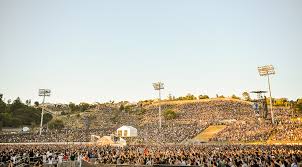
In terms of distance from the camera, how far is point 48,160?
23.6 m

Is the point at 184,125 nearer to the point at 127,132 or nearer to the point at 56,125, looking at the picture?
the point at 127,132

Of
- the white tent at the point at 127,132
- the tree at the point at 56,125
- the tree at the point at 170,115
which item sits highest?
the tree at the point at 170,115

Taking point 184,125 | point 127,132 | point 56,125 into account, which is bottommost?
point 127,132

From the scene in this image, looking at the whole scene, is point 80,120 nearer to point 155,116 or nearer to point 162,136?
point 155,116

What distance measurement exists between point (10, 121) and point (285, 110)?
9040 centimetres

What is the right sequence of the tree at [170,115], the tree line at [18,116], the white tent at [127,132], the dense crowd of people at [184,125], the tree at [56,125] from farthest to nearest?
the tree at [56,125] < the tree at [170,115] < the tree line at [18,116] < the white tent at [127,132] < the dense crowd of people at [184,125]

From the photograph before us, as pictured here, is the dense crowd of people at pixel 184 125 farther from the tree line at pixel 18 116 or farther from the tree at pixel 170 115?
the tree line at pixel 18 116

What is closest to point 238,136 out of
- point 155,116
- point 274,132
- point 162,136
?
point 274,132

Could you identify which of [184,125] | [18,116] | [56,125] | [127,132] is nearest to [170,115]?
[184,125]

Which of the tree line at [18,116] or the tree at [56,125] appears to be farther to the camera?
the tree at [56,125]

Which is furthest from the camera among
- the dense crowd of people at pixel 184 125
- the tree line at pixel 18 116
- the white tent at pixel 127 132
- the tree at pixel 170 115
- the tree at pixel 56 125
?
the tree at pixel 56 125

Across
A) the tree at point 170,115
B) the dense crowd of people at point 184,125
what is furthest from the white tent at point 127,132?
the tree at point 170,115

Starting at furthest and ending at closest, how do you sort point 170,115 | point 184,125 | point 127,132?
1. point 170,115
2. point 184,125
3. point 127,132

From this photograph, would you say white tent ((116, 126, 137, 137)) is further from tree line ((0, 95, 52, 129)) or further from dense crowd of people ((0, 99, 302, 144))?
tree line ((0, 95, 52, 129))
